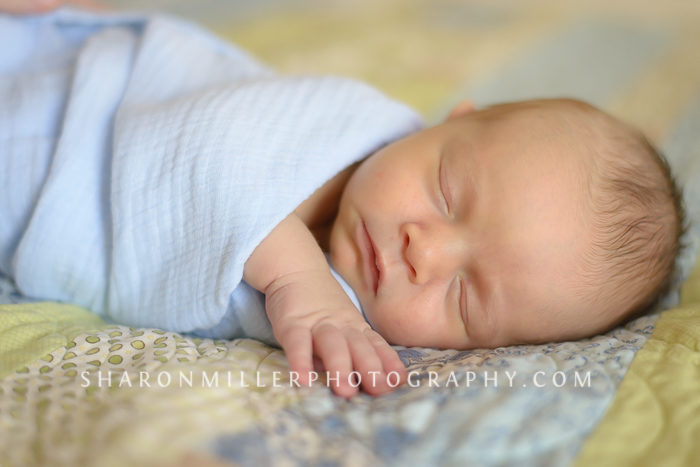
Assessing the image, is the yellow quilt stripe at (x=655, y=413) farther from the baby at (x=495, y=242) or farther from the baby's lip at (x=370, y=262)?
the baby's lip at (x=370, y=262)

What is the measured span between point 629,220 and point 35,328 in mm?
982

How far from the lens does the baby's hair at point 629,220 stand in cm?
96

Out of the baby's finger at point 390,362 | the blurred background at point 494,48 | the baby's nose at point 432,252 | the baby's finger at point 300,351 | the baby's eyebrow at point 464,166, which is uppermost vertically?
the blurred background at point 494,48

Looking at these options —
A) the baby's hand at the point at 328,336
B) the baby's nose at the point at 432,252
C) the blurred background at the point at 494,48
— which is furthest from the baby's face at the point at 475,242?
the blurred background at the point at 494,48

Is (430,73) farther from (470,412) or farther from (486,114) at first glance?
(470,412)

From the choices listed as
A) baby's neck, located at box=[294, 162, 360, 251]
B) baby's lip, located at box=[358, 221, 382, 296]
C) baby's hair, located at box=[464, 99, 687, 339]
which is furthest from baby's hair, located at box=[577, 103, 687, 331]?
baby's neck, located at box=[294, 162, 360, 251]

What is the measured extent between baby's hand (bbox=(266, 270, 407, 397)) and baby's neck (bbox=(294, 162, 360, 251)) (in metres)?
0.24

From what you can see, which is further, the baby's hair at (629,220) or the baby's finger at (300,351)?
the baby's hair at (629,220)

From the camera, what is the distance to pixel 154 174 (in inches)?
38.4

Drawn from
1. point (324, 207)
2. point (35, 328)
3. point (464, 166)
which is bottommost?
point (35, 328)

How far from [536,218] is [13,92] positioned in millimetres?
1026

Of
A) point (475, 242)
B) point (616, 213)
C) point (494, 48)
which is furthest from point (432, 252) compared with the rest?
point (494, 48)

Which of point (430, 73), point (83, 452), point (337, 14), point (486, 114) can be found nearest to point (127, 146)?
point (83, 452)

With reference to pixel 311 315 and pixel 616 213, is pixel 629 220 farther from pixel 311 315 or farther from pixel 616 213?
pixel 311 315
